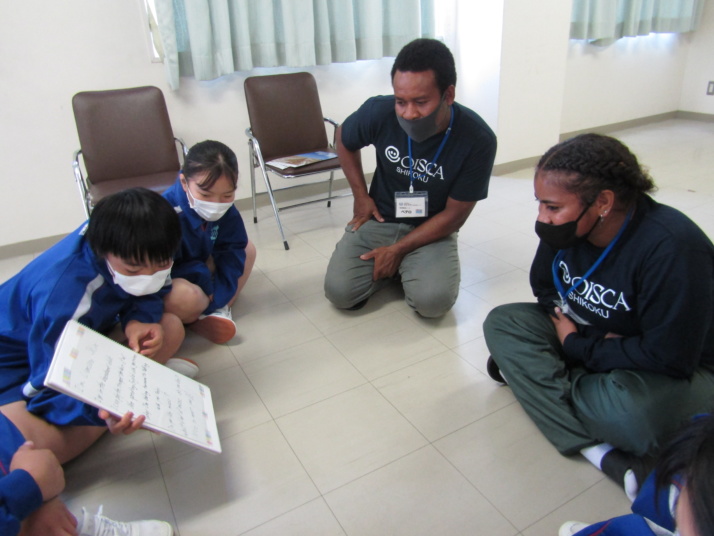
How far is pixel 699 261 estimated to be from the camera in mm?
1115

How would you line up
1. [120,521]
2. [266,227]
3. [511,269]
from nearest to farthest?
[120,521] < [511,269] < [266,227]

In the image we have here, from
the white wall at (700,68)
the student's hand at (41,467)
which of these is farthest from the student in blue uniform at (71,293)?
the white wall at (700,68)

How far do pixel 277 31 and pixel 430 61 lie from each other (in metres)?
1.69

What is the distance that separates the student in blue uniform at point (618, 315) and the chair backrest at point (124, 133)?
2117 mm

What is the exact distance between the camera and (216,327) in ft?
6.18

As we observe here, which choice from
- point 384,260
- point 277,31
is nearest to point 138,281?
point 384,260

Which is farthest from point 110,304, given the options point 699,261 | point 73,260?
point 699,261

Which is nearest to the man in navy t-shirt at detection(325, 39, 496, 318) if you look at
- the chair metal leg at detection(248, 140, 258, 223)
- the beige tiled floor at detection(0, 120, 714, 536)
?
the beige tiled floor at detection(0, 120, 714, 536)

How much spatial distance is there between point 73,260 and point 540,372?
1.29 meters

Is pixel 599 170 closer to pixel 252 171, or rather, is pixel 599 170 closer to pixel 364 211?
pixel 364 211

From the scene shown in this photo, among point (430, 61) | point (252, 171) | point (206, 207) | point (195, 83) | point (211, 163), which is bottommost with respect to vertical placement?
point (252, 171)

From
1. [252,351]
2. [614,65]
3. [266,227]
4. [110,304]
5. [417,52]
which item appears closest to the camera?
[110,304]

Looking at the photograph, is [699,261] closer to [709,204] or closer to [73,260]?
[73,260]

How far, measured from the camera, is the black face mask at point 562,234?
1235 millimetres
